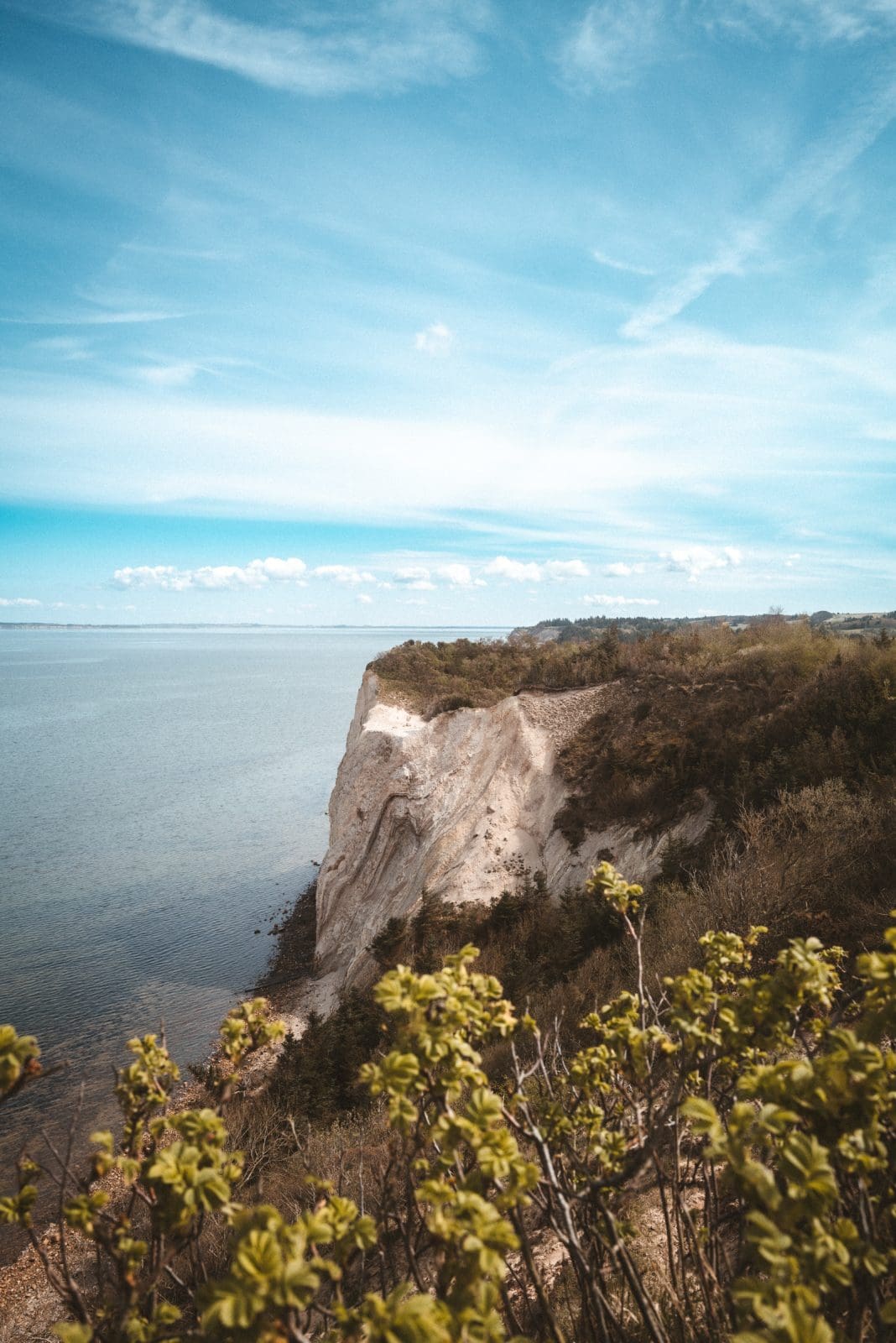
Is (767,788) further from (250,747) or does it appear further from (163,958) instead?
(250,747)

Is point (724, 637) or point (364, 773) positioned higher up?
point (724, 637)

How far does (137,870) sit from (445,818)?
68.4 ft

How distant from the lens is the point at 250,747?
65.9 meters

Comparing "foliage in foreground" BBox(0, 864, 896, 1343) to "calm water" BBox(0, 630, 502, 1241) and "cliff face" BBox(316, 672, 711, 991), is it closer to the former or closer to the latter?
→ "calm water" BBox(0, 630, 502, 1241)

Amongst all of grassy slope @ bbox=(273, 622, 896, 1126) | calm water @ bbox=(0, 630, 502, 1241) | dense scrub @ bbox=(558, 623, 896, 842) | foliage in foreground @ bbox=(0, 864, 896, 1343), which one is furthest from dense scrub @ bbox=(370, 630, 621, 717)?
foliage in foreground @ bbox=(0, 864, 896, 1343)

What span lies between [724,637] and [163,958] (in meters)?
28.1

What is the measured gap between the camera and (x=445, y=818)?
2527 centimetres

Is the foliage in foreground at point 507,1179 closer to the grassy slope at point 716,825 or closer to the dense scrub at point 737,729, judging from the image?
the grassy slope at point 716,825

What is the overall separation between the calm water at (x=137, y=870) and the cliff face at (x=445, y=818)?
6.07 meters

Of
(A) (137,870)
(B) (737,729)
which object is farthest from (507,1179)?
(A) (137,870)

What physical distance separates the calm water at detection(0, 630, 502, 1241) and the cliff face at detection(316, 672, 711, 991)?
19.9ft

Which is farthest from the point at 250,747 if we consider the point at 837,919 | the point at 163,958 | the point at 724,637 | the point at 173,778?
the point at 837,919

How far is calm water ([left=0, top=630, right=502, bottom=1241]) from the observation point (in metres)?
24.1

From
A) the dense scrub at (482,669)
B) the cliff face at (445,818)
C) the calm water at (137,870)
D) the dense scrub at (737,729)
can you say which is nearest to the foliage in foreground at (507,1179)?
the calm water at (137,870)
